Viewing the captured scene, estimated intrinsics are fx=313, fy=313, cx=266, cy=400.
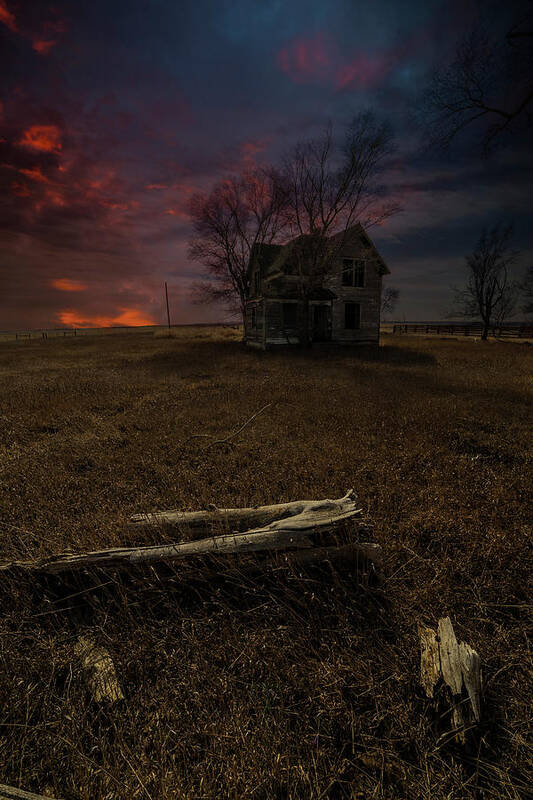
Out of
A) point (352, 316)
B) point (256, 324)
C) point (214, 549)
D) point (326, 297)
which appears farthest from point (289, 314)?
point (214, 549)

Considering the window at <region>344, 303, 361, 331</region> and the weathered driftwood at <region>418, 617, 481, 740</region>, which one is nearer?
the weathered driftwood at <region>418, 617, 481, 740</region>

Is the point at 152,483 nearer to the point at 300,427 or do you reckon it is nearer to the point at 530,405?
the point at 300,427

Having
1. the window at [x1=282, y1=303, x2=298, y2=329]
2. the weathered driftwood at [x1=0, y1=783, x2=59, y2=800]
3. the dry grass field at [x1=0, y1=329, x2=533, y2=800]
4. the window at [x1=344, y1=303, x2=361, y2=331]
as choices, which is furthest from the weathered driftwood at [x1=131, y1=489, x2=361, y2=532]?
the window at [x1=344, y1=303, x2=361, y2=331]

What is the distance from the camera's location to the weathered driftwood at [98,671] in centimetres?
186

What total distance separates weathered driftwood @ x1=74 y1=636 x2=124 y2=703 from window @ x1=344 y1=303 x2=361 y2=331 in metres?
25.3

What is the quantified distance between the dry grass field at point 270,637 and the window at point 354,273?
2168 cm

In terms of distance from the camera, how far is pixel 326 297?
76.6 ft

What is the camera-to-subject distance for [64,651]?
2162mm

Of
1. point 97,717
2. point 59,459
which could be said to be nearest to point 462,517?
point 97,717

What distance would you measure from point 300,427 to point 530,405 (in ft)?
20.6

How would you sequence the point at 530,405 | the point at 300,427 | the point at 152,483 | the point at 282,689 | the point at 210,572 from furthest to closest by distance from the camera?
the point at 530,405 < the point at 300,427 < the point at 152,483 < the point at 210,572 < the point at 282,689

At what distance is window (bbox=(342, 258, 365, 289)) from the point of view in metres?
24.0

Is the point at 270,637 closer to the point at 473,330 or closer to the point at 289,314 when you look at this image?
the point at 289,314

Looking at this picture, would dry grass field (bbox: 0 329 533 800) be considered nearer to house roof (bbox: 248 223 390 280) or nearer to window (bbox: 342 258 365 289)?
house roof (bbox: 248 223 390 280)
